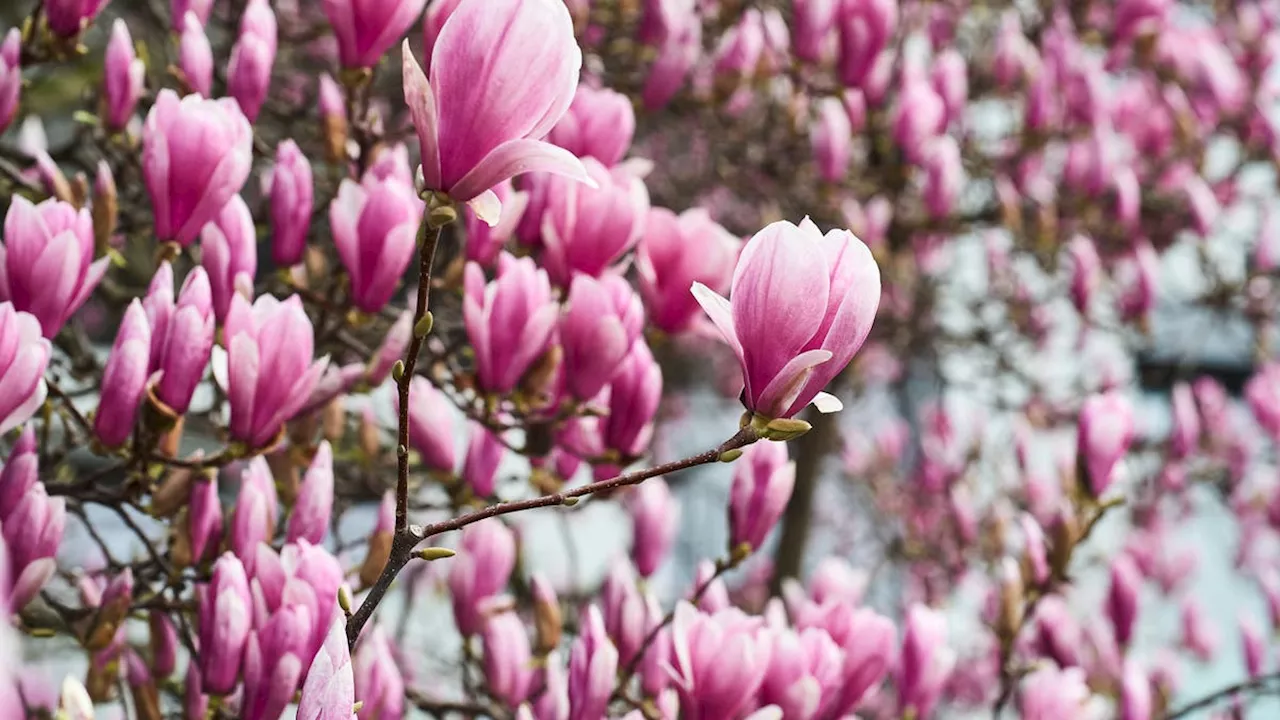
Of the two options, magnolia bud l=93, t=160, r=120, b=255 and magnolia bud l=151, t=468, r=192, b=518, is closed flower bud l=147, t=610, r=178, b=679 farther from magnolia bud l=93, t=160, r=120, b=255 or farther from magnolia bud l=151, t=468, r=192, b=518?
magnolia bud l=93, t=160, r=120, b=255

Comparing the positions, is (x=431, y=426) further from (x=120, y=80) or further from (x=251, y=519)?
(x=120, y=80)

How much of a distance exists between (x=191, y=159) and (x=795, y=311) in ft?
2.50

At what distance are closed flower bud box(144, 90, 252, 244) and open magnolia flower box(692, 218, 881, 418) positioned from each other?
0.66 metres

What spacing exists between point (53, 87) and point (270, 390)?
8.73 ft

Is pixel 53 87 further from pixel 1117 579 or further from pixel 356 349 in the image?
pixel 1117 579

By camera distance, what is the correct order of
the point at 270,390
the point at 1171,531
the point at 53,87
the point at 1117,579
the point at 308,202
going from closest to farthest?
the point at 270,390 < the point at 308,202 < the point at 1117,579 < the point at 53,87 < the point at 1171,531

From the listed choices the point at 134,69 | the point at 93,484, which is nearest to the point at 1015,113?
the point at 134,69

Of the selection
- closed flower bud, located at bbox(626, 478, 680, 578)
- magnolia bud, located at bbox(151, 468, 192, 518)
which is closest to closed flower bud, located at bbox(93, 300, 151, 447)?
magnolia bud, located at bbox(151, 468, 192, 518)

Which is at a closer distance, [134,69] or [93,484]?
[93,484]

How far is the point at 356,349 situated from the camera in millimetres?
1685

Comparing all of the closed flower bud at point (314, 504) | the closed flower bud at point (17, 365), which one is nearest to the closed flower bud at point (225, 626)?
the closed flower bud at point (314, 504)

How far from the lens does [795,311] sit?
98cm

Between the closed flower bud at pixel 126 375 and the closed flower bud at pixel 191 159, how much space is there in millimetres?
169

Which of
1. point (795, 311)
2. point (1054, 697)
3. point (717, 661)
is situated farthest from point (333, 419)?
point (1054, 697)
